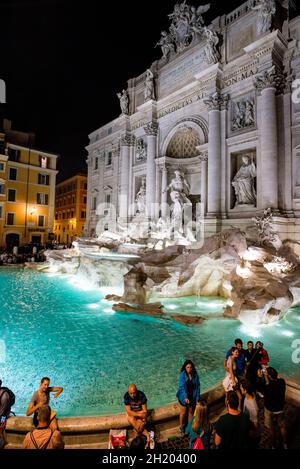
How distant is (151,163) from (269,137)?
9.09m

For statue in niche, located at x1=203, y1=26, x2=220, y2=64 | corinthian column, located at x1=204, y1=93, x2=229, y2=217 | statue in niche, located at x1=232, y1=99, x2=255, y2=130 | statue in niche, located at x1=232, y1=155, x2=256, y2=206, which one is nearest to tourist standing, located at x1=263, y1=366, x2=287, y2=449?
statue in niche, located at x1=232, y1=155, x2=256, y2=206

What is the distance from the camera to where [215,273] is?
9.66m

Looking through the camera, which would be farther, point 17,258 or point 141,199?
point 141,199

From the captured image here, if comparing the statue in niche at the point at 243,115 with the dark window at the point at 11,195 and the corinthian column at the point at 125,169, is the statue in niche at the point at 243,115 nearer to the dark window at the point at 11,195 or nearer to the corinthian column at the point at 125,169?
the corinthian column at the point at 125,169

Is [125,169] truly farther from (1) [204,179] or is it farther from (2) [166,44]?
(2) [166,44]

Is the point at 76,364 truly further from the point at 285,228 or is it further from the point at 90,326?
the point at 285,228

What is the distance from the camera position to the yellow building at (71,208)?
39312 mm

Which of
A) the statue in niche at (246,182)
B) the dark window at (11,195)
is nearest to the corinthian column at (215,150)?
the statue in niche at (246,182)

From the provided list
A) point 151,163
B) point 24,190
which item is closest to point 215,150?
point 151,163

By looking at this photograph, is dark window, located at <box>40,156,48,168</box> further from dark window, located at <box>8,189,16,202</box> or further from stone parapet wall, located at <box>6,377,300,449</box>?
stone parapet wall, located at <box>6,377,300,449</box>

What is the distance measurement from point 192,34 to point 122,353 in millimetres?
20222

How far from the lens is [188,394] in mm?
2912

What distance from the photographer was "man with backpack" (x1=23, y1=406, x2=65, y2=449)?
230cm
